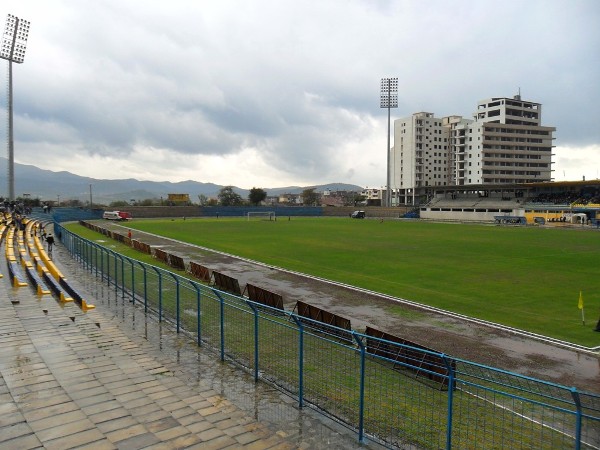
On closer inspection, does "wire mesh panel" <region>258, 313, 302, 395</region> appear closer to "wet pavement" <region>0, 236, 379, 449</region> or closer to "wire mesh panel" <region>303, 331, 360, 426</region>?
"wire mesh panel" <region>303, 331, 360, 426</region>

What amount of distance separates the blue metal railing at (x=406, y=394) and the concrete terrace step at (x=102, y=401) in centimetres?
144

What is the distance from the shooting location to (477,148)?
431 feet

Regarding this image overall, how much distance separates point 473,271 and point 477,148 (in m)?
117

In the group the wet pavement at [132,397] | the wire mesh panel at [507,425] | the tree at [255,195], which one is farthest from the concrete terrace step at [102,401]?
the tree at [255,195]

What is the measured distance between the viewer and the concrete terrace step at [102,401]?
22.1 feet

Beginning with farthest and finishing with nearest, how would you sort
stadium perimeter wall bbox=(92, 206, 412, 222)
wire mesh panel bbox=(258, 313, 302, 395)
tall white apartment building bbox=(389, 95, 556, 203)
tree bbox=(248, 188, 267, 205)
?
tree bbox=(248, 188, 267, 205)
tall white apartment building bbox=(389, 95, 556, 203)
stadium perimeter wall bbox=(92, 206, 412, 222)
wire mesh panel bbox=(258, 313, 302, 395)

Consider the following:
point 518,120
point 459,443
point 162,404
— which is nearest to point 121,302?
point 162,404

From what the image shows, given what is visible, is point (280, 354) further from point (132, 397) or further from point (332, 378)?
point (132, 397)

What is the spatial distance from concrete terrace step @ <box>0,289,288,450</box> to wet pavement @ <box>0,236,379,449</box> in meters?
0.02

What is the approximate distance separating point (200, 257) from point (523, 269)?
20.4 meters

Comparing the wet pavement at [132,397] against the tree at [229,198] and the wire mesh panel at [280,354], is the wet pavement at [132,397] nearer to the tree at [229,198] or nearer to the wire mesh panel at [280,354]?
the wire mesh panel at [280,354]

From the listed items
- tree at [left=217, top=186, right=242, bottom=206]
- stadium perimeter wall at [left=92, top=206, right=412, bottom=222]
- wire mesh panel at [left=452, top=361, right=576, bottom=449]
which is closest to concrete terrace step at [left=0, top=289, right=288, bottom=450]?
wire mesh panel at [left=452, top=361, right=576, bottom=449]

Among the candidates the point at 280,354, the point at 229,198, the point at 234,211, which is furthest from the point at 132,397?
the point at 229,198

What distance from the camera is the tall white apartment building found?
132 metres
